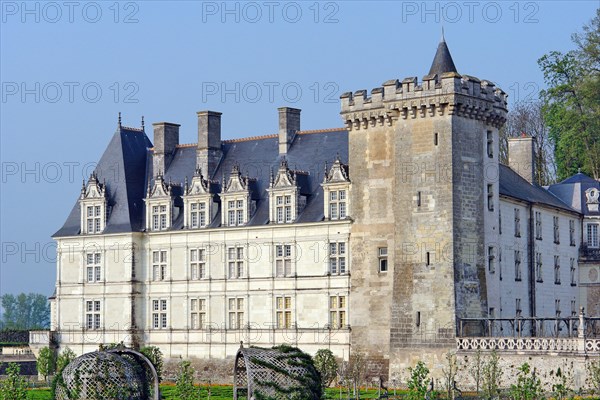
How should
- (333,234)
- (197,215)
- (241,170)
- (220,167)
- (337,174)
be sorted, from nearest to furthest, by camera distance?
(333,234)
(337,174)
(197,215)
(241,170)
(220,167)

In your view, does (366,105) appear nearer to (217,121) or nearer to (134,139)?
(217,121)

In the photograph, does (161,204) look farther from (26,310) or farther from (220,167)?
(26,310)

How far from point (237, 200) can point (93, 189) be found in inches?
293

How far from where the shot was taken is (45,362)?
60.5m

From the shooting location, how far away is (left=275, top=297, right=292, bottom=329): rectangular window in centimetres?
5541

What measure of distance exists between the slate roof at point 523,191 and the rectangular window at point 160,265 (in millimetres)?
14519

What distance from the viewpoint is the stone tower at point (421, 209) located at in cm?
5016

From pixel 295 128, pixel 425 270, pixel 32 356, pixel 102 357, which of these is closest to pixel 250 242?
pixel 295 128

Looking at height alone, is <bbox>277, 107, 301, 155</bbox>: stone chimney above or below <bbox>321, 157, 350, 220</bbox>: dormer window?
above

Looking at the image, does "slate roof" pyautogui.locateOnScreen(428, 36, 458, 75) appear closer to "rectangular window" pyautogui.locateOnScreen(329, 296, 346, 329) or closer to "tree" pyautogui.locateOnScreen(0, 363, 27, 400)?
"rectangular window" pyautogui.locateOnScreen(329, 296, 346, 329)

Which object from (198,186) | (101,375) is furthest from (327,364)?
(101,375)

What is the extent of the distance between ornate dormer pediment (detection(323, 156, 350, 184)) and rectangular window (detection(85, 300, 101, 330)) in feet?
41.8

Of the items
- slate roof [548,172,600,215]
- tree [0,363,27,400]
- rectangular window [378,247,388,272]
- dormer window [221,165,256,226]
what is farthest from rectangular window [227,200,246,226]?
tree [0,363,27,400]

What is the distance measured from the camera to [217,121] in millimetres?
60156
